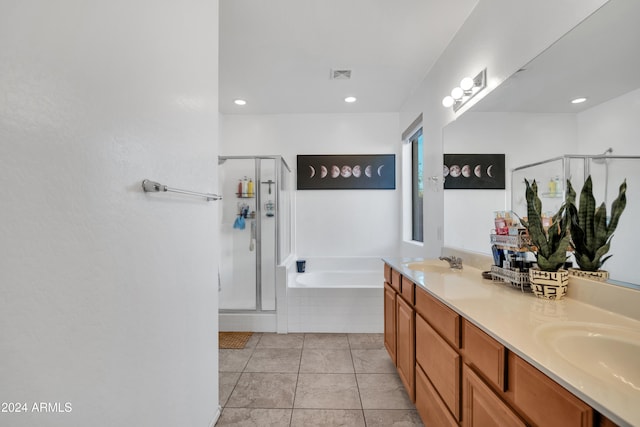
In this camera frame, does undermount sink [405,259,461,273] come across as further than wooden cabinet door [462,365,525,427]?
Yes

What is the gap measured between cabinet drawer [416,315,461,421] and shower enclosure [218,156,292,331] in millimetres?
1882

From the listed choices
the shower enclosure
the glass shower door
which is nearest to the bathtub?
the shower enclosure

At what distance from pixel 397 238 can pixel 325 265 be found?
42.1 inches

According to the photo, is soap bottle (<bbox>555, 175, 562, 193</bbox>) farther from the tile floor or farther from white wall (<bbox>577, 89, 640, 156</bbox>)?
the tile floor

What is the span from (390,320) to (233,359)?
4.59 feet

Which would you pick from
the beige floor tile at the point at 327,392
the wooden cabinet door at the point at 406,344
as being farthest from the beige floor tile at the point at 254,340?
the wooden cabinet door at the point at 406,344

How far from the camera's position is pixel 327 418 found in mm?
1710

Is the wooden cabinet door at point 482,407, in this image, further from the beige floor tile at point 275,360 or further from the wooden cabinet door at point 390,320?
the beige floor tile at point 275,360

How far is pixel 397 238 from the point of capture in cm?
391

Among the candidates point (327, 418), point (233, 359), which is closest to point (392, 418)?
point (327, 418)

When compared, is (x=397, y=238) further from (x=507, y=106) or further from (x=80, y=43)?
(x=80, y=43)

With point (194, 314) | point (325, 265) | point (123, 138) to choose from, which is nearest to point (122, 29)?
point (123, 138)

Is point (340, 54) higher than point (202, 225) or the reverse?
higher

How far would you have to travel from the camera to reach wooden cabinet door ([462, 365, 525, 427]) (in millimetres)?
836
